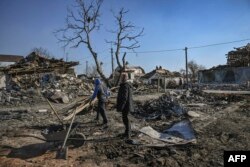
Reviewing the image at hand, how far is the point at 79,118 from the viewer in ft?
43.2

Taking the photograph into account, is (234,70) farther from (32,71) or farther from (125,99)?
(125,99)

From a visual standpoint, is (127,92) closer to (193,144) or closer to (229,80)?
(193,144)

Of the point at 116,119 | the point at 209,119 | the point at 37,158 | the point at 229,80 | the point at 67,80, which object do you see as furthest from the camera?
the point at 229,80

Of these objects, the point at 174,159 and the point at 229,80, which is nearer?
the point at 174,159

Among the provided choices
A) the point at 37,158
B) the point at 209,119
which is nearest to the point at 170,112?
the point at 209,119

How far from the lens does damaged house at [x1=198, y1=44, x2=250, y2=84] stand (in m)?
40.5

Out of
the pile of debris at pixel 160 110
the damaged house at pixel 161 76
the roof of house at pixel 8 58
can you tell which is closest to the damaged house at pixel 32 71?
the pile of debris at pixel 160 110

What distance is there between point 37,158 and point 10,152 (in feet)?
3.36

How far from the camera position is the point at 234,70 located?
4225cm

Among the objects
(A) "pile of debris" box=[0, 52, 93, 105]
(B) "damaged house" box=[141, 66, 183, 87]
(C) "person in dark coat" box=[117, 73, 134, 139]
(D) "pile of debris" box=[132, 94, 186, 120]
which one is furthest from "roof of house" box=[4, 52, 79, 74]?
(C) "person in dark coat" box=[117, 73, 134, 139]

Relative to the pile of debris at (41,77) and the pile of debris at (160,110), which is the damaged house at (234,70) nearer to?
the pile of debris at (41,77)

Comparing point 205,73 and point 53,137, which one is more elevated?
point 205,73

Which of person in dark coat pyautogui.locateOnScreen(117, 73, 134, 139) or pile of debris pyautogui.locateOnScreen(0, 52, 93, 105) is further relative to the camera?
pile of debris pyautogui.locateOnScreen(0, 52, 93, 105)

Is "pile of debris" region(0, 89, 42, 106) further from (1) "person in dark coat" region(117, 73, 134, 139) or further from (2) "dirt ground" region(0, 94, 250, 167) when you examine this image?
(1) "person in dark coat" region(117, 73, 134, 139)
